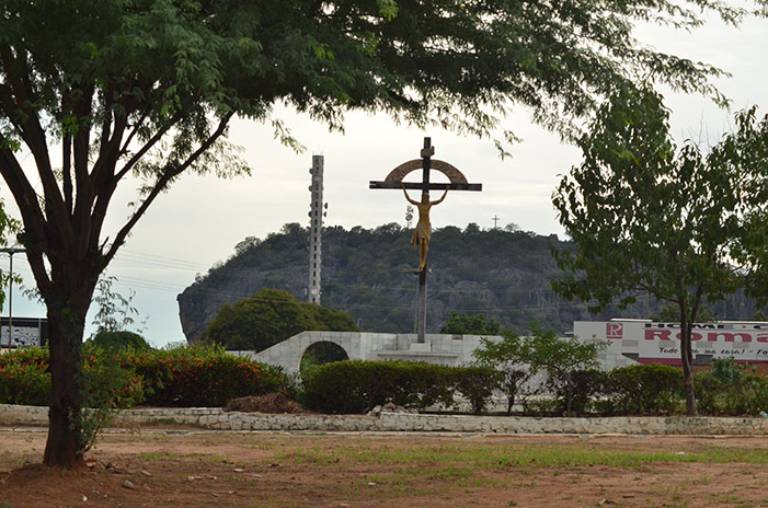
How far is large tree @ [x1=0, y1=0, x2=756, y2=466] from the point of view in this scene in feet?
35.5

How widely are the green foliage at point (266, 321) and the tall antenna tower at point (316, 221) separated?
7593 millimetres

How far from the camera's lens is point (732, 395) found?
1088 inches

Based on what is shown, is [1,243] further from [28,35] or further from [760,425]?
[760,425]

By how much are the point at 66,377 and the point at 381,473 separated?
417 cm

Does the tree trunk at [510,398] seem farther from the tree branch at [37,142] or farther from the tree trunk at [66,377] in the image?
the tree branch at [37,142]

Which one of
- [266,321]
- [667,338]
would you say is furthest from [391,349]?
[266,321]

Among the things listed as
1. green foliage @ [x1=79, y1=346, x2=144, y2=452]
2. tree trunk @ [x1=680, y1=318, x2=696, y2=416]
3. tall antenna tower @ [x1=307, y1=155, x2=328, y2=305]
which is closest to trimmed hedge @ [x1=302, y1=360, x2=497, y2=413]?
tree trunk @ [x1=680, y1=318, x2=696, y2=416]

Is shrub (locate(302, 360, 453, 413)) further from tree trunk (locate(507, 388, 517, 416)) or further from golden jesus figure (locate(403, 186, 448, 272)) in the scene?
golden jesus figure (locate(403, 186, 448, 272))

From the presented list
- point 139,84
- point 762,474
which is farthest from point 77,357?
point 762,474

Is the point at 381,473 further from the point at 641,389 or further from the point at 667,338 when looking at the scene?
the point at 667,338

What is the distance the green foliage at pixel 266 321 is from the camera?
A: 79938mm

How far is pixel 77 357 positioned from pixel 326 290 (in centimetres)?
11628

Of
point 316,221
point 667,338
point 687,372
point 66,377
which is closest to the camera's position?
point 66,377

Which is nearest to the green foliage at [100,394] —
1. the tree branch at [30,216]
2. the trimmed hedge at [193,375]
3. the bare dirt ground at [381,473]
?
the bare dirt ground at [381,473]
